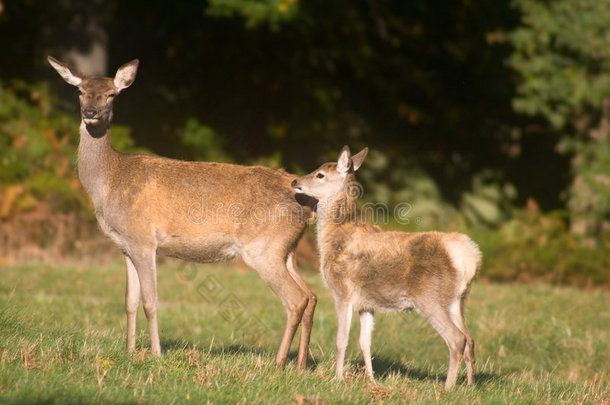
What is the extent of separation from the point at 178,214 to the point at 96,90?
57.3 inches

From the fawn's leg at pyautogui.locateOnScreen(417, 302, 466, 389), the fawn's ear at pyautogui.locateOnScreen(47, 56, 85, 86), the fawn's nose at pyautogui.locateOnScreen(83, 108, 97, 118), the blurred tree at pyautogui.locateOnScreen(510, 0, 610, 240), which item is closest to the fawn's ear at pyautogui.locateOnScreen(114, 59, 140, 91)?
the fawn's ear at pyautogui.locateOnScreen(47, 56, 85, 86)

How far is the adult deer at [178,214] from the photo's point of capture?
6.82m

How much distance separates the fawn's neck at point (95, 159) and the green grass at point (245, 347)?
1.41 metres

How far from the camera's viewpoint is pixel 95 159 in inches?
281

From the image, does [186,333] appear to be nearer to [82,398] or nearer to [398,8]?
[82,398]

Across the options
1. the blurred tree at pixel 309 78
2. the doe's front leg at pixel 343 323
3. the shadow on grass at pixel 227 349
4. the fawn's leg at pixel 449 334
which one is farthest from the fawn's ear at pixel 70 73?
the blurred tree at pixel 309 78

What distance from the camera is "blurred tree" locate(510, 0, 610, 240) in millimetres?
15195

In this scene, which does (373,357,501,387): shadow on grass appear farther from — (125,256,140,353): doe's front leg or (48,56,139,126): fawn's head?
(48,56,139,126): fawn's head

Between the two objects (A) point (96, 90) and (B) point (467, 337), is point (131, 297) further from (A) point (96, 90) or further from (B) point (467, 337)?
(B) point (467, 337)

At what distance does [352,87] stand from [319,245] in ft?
38.6

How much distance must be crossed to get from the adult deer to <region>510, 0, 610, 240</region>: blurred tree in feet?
33.7

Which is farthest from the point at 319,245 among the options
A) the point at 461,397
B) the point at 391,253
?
the point at 461,397

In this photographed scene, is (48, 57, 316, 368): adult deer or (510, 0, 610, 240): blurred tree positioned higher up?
(510, 0, 610, 240): blurred tree

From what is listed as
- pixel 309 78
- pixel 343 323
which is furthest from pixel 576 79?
pixel 343 323
